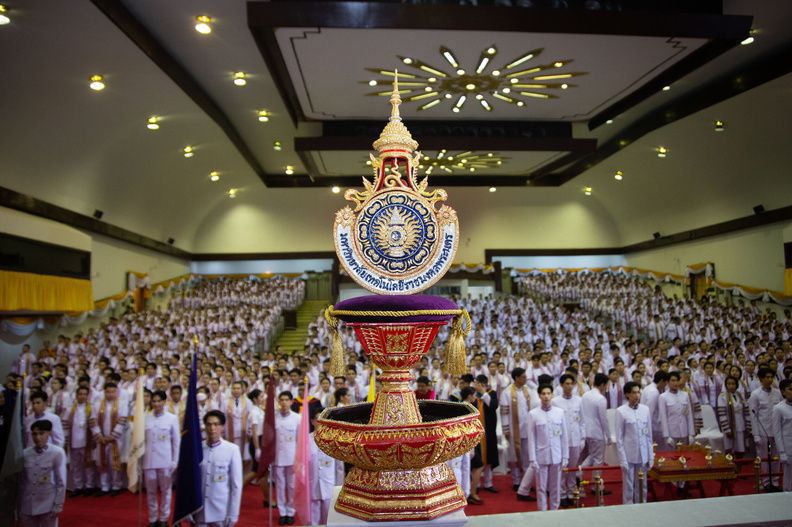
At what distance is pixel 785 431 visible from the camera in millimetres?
6949

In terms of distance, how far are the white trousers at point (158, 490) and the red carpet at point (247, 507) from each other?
37 centimetres

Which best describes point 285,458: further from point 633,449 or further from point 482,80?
point 482,80

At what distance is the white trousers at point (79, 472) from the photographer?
804 centimetres

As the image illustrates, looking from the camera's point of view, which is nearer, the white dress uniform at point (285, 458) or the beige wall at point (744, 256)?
the white dress uniform at point (285, 458)

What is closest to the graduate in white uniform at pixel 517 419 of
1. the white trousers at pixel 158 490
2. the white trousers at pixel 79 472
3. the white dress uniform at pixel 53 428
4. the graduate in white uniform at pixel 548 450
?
the graduate in white uniform at pixel 548 450

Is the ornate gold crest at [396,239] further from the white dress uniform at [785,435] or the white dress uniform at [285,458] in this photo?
the white dress uniform at [785,435]

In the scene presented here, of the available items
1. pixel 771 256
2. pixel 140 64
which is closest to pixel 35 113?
pixel 140 64

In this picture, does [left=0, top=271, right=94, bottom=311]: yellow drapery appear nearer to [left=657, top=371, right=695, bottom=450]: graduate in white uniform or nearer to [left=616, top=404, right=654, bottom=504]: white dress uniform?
[left=616, top=404, right=654, bottom=504]: white dress uniform

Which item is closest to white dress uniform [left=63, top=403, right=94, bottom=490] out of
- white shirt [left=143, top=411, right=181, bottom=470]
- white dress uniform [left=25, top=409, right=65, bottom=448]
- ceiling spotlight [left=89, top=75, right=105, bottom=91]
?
white dress uniform [left=25, top=409, right=65, bottom=448]

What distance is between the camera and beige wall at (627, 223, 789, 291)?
55.7 feet

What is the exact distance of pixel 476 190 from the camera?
84.2ft

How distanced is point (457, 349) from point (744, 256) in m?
19.2

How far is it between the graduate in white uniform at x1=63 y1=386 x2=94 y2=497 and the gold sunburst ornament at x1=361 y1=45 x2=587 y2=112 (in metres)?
7.63

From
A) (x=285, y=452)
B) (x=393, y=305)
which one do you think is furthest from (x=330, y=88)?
(x=393, y=305)
